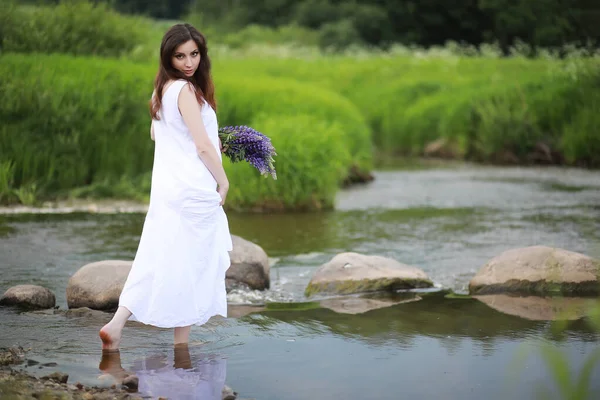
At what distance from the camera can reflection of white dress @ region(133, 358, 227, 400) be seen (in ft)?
16.9

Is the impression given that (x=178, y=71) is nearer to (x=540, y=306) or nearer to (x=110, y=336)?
(x=110, y=336)

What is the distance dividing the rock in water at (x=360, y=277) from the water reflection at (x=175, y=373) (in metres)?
2.15

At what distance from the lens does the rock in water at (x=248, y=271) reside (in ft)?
26.6

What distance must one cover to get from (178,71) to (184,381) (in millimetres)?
1775

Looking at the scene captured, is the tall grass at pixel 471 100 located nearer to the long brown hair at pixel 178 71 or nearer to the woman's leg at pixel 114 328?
the long brown hair at pixel 178 71

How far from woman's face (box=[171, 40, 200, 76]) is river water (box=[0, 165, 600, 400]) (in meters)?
1.69

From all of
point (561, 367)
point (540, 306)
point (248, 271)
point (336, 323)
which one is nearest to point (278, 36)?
point (248, 271)

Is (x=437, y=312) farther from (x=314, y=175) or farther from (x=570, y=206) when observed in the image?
(x=570, y=206)

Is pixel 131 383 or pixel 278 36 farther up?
pixel 278 36

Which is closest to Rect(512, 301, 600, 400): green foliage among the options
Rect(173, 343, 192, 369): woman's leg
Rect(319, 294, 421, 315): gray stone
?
Answer: Rect(319, 294, 421, 315): gray stone

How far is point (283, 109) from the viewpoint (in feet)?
49.5

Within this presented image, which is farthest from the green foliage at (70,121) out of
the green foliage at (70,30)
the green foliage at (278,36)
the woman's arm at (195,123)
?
the green foliage at (278,36)

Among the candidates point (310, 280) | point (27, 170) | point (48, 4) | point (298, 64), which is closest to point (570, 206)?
point (310, 280)

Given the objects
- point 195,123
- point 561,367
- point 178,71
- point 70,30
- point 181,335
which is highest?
point 70,30
